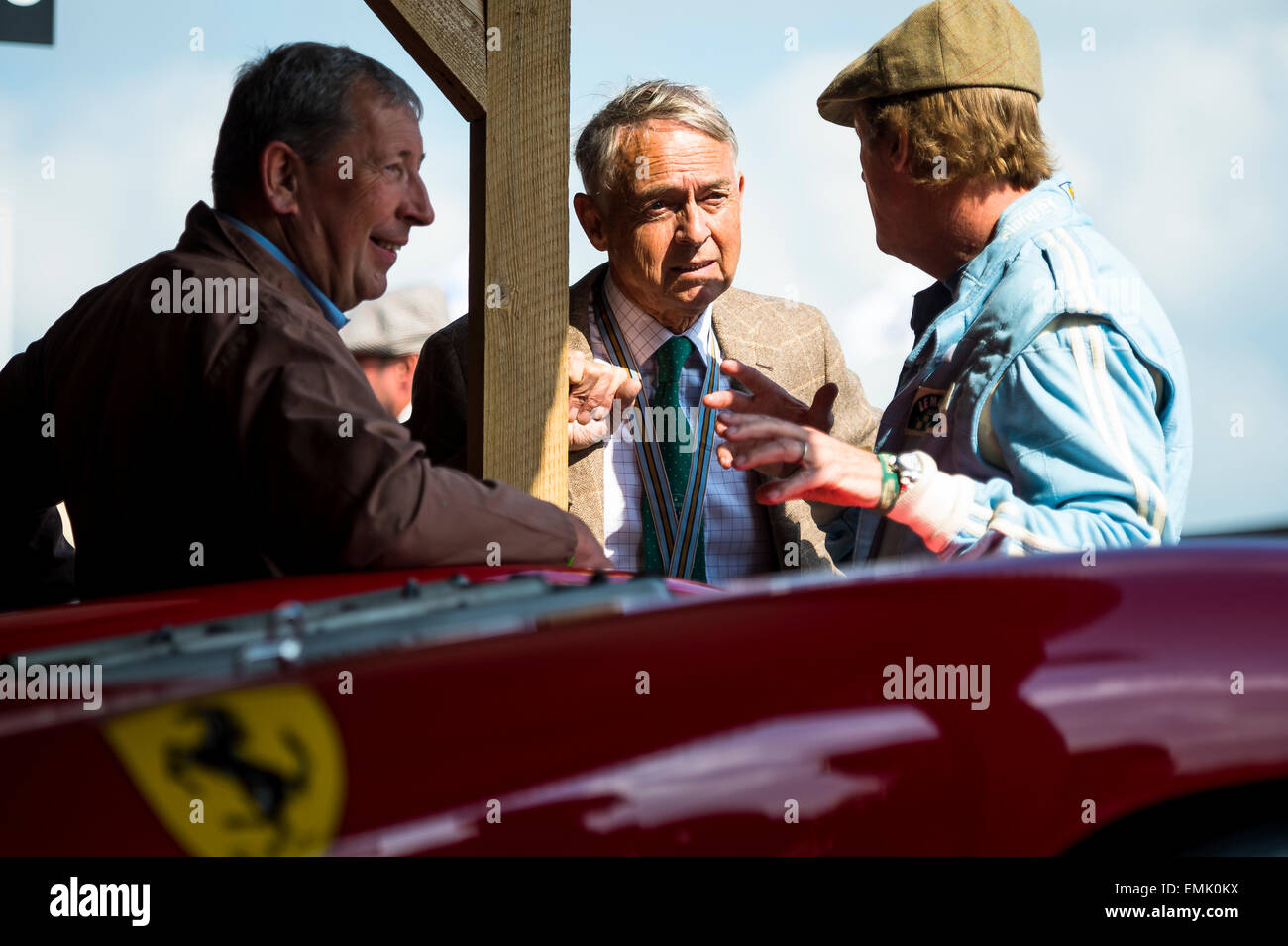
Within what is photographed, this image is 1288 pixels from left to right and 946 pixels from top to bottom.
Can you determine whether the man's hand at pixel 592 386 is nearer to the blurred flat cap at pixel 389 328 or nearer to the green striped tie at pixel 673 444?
the green striped tie at pixel 673 444

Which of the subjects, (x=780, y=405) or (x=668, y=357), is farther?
(x=668, y=357)

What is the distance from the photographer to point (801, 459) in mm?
→ 2445

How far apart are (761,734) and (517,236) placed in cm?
240

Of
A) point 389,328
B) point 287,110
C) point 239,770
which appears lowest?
point 239,770

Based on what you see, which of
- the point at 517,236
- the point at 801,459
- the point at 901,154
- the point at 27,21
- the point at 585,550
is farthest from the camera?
the point at 27,21

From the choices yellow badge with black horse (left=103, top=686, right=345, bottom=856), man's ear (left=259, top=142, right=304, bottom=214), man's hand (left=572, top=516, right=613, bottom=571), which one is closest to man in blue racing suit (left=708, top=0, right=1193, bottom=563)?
man's hand (left=572, top=516, right=613, bottom=571)

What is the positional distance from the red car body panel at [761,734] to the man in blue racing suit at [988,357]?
1.08 metres

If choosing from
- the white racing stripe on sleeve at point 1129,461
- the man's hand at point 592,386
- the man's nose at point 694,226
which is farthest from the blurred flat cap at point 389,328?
the white racing stripe on sleeve at point 1129,461

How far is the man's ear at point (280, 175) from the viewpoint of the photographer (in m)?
2.60

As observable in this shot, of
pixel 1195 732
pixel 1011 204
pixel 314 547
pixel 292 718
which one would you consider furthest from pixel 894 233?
pixel 292 718

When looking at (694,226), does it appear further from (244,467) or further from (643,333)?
(244,467)

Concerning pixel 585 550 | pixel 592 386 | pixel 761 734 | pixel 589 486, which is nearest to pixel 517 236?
pixel 592 386

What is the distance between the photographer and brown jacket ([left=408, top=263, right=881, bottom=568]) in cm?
375

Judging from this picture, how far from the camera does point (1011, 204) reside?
286 centimetres
